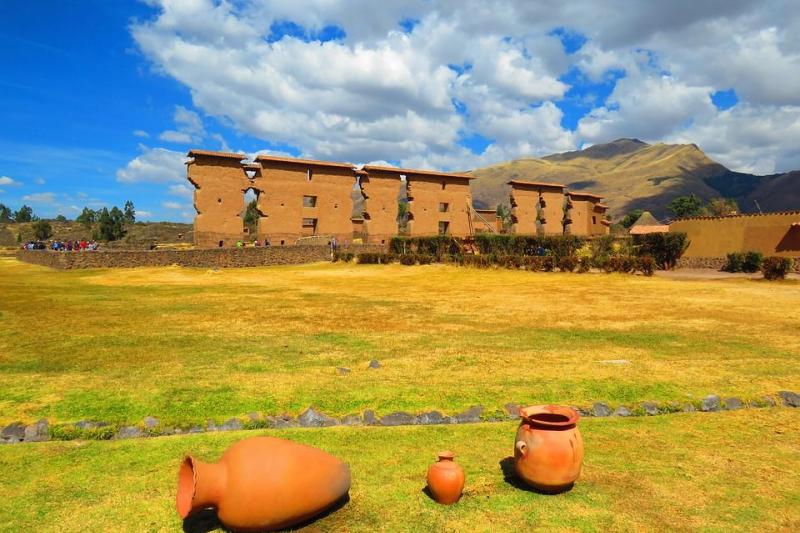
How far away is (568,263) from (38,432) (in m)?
29.0

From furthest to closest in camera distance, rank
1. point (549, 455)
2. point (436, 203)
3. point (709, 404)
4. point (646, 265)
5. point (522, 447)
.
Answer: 1. point (436, 203)
2. point (646, 265)
3. point (709, 404)
4. point (522, 447)
5. point (549, 455)

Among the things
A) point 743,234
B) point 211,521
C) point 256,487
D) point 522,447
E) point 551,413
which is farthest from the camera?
point 743,234

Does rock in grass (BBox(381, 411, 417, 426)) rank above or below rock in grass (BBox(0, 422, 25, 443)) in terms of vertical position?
above

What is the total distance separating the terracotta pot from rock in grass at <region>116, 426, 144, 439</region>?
4512mm

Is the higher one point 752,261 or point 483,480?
point 752,261

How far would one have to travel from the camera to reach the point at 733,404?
8086mm

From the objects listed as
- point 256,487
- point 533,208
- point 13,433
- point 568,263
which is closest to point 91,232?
point 533,208

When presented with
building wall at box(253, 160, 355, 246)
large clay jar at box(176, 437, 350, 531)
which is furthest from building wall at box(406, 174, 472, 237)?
large clay jar at box(176, 437, 350, 531)

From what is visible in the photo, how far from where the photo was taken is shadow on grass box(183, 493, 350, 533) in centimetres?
475

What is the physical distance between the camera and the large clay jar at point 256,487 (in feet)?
14.3

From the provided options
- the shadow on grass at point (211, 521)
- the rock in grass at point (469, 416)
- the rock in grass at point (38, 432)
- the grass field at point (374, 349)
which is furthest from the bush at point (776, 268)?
the rock in grass at point (38, 432)

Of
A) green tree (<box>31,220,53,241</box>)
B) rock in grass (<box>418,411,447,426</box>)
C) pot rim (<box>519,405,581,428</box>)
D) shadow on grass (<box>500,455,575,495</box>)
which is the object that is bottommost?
shadow on grass (<box>500,455,575,495</box>)

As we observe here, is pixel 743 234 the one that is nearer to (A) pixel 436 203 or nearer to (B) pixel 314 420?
(A) pixel 436 203

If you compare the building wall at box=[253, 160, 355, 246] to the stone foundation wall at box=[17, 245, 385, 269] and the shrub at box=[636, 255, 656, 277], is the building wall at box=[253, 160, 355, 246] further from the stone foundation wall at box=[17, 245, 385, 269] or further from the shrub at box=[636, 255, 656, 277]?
the shrub at box=[636, 255, 656, 277]
